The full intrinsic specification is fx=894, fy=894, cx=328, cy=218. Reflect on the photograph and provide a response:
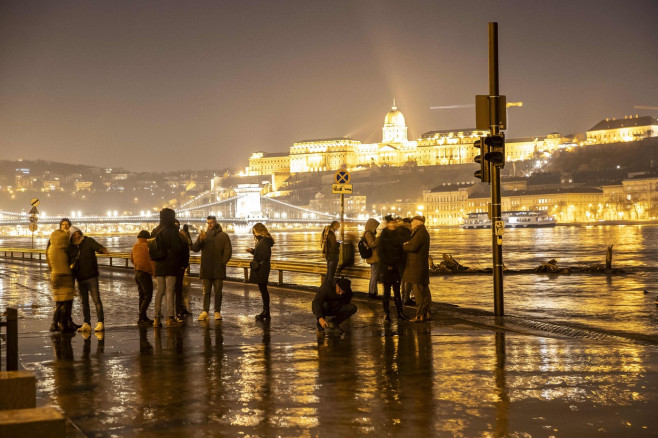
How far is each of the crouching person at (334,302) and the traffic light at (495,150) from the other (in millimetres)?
3084

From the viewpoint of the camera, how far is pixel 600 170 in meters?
196

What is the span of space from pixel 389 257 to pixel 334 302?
127 centimetres

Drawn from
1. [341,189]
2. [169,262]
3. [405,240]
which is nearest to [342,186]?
[341,189]

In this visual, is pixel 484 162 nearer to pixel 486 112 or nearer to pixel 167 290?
pixel 486 112

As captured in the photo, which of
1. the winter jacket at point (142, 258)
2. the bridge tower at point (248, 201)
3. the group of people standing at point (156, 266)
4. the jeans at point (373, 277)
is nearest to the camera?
the group of people standing at point (156, 266)

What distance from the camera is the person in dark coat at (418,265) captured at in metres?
12.2

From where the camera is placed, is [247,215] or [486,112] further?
[247,215]

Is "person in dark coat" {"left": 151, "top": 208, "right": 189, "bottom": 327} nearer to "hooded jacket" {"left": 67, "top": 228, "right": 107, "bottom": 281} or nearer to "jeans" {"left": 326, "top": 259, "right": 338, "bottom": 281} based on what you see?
"hooded jacket" {"left": 67, "top": 228, "right": 107, "bottom": 281}

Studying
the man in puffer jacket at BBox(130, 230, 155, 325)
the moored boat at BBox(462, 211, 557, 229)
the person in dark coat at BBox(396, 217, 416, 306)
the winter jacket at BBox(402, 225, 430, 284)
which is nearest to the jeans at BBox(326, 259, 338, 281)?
the person in dark coat at BBox(396, 217, 416, 306)

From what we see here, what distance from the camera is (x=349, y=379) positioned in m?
7.97

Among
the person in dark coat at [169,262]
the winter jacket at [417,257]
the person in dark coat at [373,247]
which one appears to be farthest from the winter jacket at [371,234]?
the person in dark coat at [169,262]

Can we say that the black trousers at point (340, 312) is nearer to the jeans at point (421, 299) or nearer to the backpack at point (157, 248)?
the jeans at point (421, 299)

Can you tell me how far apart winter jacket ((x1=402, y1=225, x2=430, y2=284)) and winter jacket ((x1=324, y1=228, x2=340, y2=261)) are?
286 centimetres

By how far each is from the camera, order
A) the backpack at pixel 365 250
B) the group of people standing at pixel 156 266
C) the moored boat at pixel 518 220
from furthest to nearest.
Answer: the moored boat at pixel 518 220 → the backpack at pixel 365 250 → the group of people standing at pixel 156 266
